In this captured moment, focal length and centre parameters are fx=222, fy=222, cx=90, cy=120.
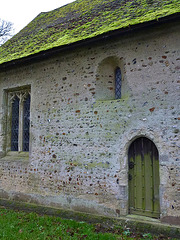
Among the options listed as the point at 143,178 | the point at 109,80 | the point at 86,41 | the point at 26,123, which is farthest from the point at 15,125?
the point at 143,178

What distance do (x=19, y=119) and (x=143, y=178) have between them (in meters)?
4.63

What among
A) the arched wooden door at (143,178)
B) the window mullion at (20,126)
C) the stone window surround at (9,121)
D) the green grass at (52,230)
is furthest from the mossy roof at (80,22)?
the green grass at (52,230)

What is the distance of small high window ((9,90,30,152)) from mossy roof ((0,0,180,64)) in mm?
1276

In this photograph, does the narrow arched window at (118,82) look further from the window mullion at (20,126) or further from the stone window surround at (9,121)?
the window mullion at (20,126)

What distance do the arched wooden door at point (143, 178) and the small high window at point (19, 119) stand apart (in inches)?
149

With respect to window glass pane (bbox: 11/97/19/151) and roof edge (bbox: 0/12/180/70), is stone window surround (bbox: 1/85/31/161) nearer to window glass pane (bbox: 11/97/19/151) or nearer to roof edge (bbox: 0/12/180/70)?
window glass pane (bbox: 11/97/19/151)

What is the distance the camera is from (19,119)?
7.58m

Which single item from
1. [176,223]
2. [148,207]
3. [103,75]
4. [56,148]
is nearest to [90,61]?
[103,75]

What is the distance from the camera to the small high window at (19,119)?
744 centimetres

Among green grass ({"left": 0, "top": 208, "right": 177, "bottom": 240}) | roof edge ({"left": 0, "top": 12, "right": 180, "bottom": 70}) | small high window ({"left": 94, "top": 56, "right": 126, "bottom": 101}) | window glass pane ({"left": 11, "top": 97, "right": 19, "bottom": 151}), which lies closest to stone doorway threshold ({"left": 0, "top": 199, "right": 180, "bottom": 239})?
green grass ({"left": 0, "top": 208, "right": 177, "bottom": 240})

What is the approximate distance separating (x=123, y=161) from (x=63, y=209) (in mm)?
2173

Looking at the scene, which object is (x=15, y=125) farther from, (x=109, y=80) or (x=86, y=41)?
(x=86, y=41)

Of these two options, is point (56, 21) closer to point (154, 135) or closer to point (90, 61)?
point (90, 61)

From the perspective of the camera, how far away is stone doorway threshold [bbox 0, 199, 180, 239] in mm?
4359
